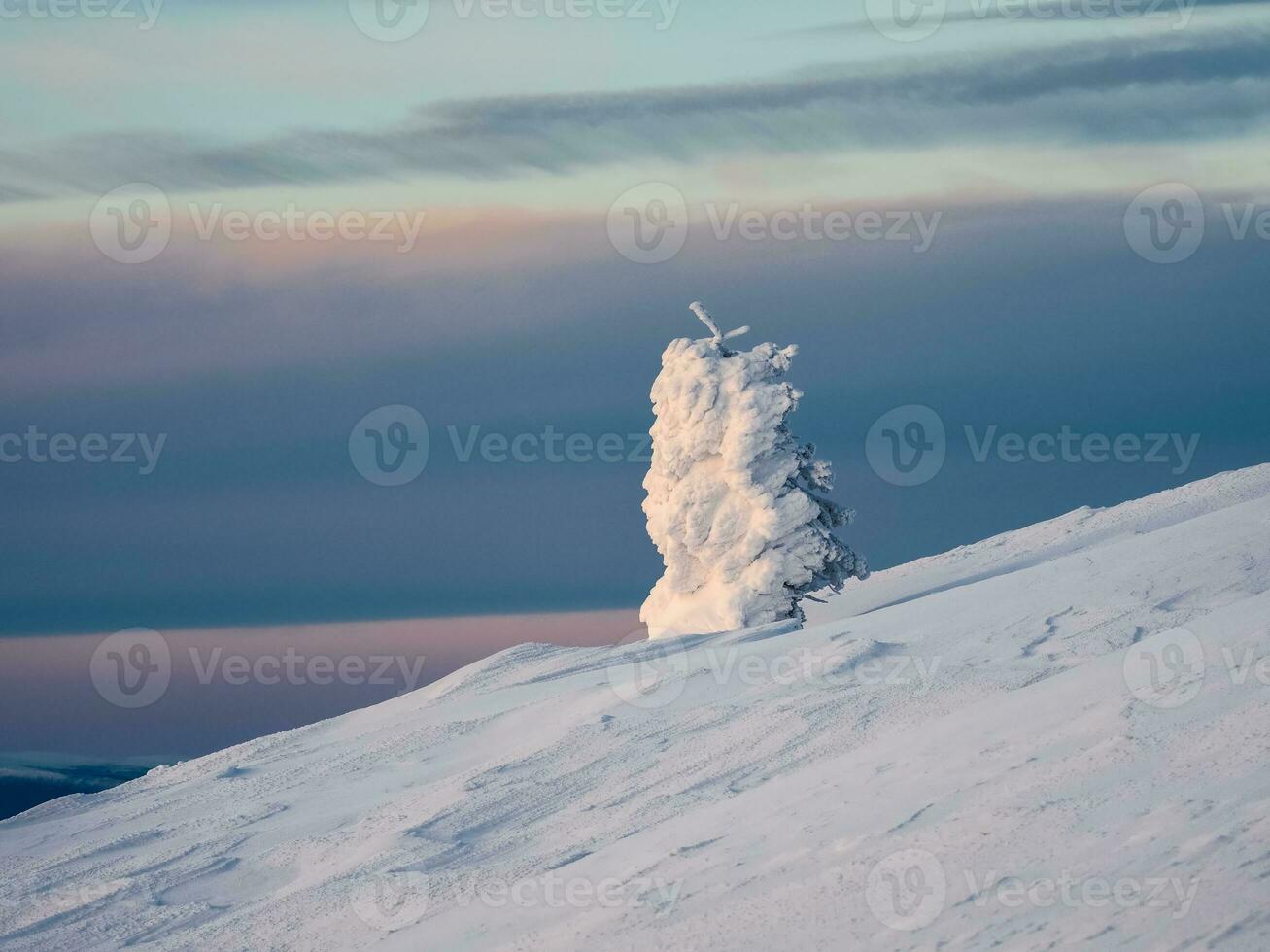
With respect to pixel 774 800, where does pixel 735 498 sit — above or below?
above

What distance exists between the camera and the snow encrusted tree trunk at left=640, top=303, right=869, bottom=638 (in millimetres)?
33312

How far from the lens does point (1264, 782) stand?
16156mm

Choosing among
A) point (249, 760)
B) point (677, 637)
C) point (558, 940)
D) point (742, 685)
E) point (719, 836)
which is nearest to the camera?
point (558, 940)

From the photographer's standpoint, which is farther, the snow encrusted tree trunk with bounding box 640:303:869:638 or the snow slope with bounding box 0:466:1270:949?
the snow encrusted tree trunk with bounding box 640:303:869:638

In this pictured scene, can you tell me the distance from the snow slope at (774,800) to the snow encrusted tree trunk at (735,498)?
7.12 feet

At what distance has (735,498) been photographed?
1335 inches

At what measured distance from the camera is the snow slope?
625 inches

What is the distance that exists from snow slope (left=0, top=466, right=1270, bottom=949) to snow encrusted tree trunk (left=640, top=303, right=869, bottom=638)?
217 centimetres

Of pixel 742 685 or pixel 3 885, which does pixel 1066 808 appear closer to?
pixel 742 685

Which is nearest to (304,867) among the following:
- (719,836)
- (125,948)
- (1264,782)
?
(125,948)

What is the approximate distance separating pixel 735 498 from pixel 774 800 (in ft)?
47.1

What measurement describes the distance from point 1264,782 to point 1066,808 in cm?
222

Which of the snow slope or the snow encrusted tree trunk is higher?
the snow encrusted tree trunk

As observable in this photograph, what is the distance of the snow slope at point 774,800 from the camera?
15.9 m
